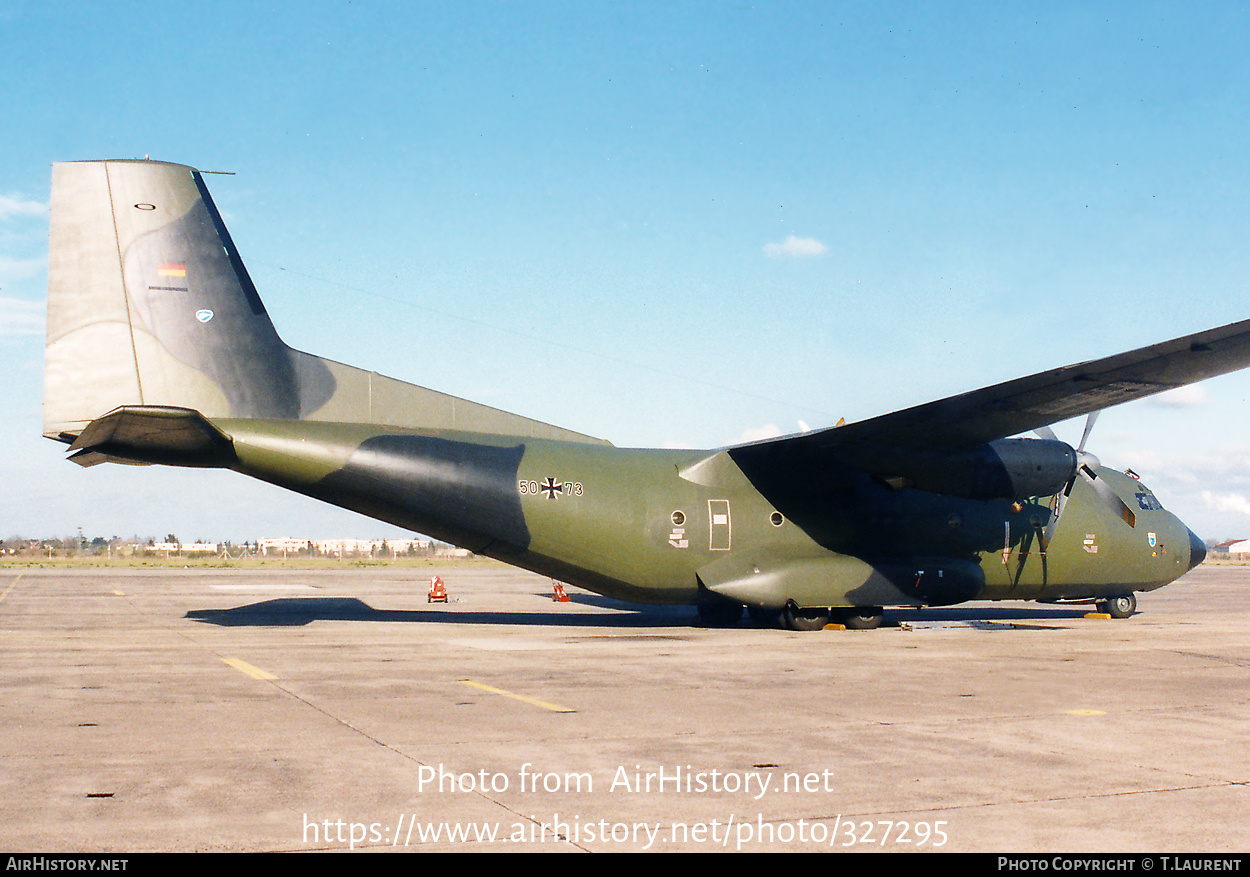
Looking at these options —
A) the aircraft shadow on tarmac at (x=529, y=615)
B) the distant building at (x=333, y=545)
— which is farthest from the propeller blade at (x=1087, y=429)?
the distant building at (x=333, y=545)

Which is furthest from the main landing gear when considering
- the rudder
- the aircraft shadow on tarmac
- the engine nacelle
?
the rudder

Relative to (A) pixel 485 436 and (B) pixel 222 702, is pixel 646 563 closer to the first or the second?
(A) pixel 485 436

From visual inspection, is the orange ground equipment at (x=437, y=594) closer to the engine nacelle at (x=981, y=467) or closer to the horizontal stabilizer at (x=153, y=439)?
the horizontal stabilizer at (x=153, y=439)

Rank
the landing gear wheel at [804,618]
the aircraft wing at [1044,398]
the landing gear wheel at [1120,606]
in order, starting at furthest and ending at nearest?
1. the landing gear wheel at [1120,606]
2. the landing gear wheel at [804,618]
3. the aircraft wing at [1044,398]

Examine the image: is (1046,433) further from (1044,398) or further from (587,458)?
(587,458)

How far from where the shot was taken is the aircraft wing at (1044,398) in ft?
52.3

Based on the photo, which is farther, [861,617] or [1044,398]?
[861,617]

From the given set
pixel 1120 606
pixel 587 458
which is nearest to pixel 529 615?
pixel 587 458

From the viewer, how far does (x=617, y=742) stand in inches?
331

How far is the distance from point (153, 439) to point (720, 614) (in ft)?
37.7

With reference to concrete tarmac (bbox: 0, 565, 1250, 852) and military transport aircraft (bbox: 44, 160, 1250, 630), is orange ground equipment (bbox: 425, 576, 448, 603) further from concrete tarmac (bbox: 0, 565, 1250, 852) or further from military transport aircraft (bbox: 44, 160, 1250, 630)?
concrete tarmac (bbox: 0, 565, 1250, 852)

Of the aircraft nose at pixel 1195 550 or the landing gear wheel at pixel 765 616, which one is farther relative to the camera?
the aircraft nose at pixel 1195 550

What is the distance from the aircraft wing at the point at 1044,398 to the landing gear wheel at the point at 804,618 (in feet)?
10.4
